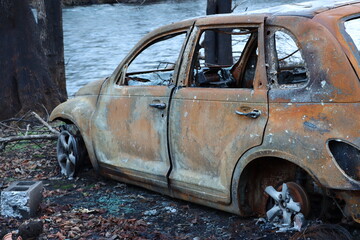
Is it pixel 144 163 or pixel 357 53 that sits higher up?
pixel 357 53

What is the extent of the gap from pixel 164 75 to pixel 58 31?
348 inches

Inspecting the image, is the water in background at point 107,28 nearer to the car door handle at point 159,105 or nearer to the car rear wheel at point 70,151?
the car rear wheel at point 70,151

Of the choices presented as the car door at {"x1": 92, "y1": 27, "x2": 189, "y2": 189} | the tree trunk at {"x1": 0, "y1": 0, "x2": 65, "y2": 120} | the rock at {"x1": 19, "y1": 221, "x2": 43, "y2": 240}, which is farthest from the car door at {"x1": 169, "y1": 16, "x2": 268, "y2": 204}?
the tree trunk at {"x1": 0, "y1": 0, "x2": 65, "y2": 120}

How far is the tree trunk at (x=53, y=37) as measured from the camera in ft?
45.1

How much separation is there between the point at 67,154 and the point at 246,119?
304cm

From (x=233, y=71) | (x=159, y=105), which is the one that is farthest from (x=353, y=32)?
(x=159, y=105)

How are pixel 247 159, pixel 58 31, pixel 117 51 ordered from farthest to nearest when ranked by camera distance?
pixel 117 51, pixel 58 31, pixel 247 159

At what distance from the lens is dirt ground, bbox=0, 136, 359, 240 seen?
15.5ft

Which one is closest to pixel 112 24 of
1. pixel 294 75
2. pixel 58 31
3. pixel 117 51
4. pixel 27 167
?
pixel 117 51

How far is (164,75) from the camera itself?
6223 mm

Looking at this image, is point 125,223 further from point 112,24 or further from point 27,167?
point 112,24

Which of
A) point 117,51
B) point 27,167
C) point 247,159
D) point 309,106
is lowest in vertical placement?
point 117,51

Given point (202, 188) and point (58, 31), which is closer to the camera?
point (202, 188)

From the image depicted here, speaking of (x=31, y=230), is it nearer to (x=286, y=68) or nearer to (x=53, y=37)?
(x=286, y=68)
